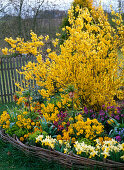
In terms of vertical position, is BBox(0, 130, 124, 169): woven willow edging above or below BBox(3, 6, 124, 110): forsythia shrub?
below

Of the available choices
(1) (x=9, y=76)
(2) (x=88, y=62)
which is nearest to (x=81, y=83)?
(2) (x=88, y=62)

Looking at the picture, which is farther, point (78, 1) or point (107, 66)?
point (78, 1)

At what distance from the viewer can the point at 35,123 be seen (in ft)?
11.6

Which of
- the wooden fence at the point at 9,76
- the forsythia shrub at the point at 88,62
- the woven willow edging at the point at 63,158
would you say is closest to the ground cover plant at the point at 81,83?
the forsythia shrub at the point at 88,62

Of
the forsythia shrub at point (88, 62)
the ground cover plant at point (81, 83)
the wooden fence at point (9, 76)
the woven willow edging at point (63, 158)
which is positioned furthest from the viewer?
the wooden fence at point (9, 76)

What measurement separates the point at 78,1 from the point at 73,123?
578 centimetres

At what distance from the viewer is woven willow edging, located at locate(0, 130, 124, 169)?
235 cm

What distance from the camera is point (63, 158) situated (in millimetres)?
2611

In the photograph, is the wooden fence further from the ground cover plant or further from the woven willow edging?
the woven willow edging

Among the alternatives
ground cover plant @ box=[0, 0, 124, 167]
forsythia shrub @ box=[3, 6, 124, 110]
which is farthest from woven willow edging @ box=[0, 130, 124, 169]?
forsythia shrub @ box=[3, 6, 124, 110]

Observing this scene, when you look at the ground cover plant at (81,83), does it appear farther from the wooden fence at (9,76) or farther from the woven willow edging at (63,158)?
the wooden fence at (9,76)

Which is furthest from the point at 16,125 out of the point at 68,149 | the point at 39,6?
the point at 39,6

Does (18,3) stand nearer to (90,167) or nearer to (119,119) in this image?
(119,119)

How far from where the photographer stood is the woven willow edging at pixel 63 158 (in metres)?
2.35
